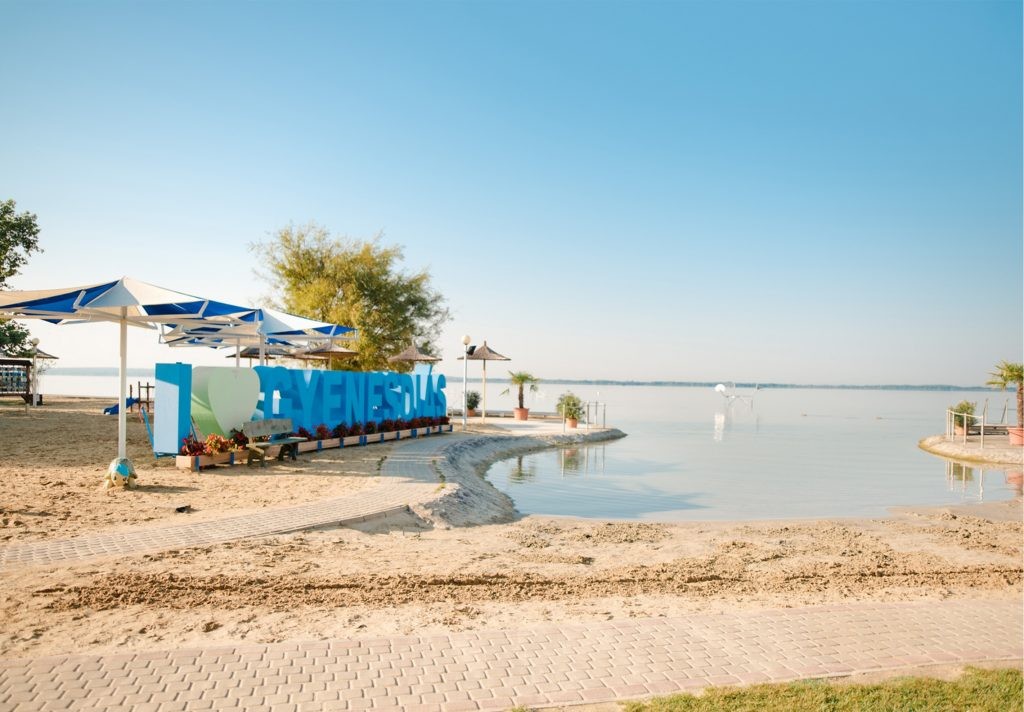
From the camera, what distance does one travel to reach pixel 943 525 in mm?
11086

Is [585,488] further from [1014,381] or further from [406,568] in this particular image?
[1014,381]

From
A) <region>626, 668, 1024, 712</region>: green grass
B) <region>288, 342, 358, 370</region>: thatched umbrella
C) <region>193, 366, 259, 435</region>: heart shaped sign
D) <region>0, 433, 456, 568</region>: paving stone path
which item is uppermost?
<region>288, 342, 358, 370</region>: thatched umbrella

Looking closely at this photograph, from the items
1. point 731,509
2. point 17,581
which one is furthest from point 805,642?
point 731,509

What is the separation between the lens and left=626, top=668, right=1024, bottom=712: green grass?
3932mm

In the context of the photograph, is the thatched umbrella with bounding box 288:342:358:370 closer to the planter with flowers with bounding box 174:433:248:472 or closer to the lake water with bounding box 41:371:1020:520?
the lake water with bounding box 41:371:1020:520

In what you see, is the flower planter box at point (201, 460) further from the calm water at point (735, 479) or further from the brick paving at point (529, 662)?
the brick paving at point (529, 662)

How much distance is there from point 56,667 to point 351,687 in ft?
6.18

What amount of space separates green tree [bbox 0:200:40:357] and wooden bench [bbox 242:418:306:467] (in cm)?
1895

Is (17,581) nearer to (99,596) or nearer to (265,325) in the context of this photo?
(99,596)

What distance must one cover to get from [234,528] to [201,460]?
4.93 metres

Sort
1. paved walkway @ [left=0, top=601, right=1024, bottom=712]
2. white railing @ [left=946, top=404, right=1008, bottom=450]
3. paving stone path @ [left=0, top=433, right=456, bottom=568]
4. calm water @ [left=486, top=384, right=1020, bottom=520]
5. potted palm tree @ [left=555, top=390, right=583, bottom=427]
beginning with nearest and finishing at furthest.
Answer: paved walkway @ [left=0, top=601, right=1024, bottom=712] → paving stone path @ [left=0, top=433, right=456, bottom=568] → calm water @ [left=486, top=384, right=1020, bottom=520] → white railing @ [left=946, top=404, right=1008, bottom=450] → potted palm tree @ [left=555, top=390, right=583, bottom=427]

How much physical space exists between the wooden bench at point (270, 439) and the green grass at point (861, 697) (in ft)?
34.7

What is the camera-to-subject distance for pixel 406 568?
Result: 21.9 feet

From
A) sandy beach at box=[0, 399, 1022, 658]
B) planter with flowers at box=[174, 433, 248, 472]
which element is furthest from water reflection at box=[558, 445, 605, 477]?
planter with flowers at box=[174, 433, 248, 472]
